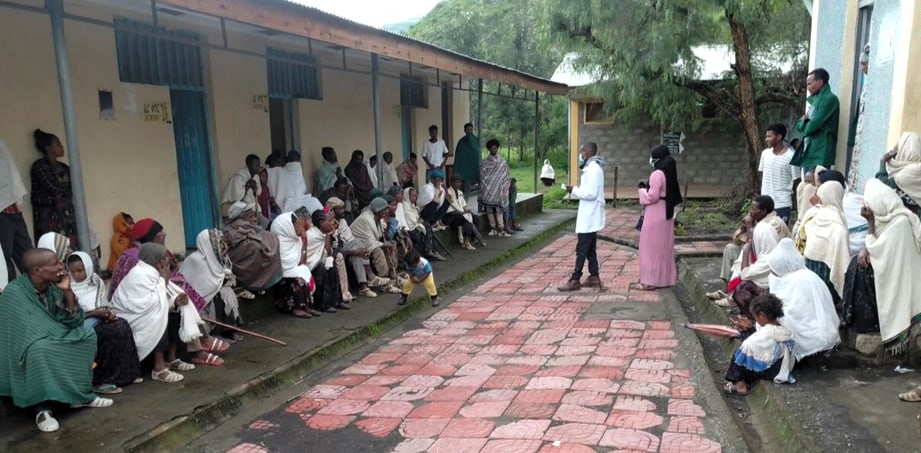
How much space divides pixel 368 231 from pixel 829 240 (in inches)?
182

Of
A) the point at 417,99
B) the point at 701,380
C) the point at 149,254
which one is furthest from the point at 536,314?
the point at 417,99

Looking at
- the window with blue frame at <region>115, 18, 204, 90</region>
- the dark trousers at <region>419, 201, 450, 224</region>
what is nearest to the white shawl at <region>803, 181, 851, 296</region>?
the dark trousers at <region>419, 201, 450, 224</region>

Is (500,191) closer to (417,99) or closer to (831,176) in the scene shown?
(417,99)

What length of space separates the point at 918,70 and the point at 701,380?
9.40ft

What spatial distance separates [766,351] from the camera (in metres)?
4.45

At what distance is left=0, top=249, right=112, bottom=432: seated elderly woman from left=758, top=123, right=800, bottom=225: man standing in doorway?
6.52 meters

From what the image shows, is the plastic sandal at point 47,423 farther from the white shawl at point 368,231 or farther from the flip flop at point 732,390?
the flip flop at point 732,390

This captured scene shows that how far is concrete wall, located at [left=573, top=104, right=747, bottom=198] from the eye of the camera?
16969 mm

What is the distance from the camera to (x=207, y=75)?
7.91 metres

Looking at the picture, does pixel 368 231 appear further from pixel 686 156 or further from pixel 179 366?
pixel 686 156

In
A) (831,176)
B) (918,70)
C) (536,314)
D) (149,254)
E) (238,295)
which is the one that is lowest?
(536,314)

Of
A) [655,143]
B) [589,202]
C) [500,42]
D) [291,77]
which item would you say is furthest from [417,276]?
[500,42]

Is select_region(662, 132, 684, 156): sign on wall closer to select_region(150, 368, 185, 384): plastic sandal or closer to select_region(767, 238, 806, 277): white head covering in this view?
select_region(767, 238, 806, 277): white head covering

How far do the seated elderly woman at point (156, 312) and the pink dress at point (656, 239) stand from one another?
4.93 meters
